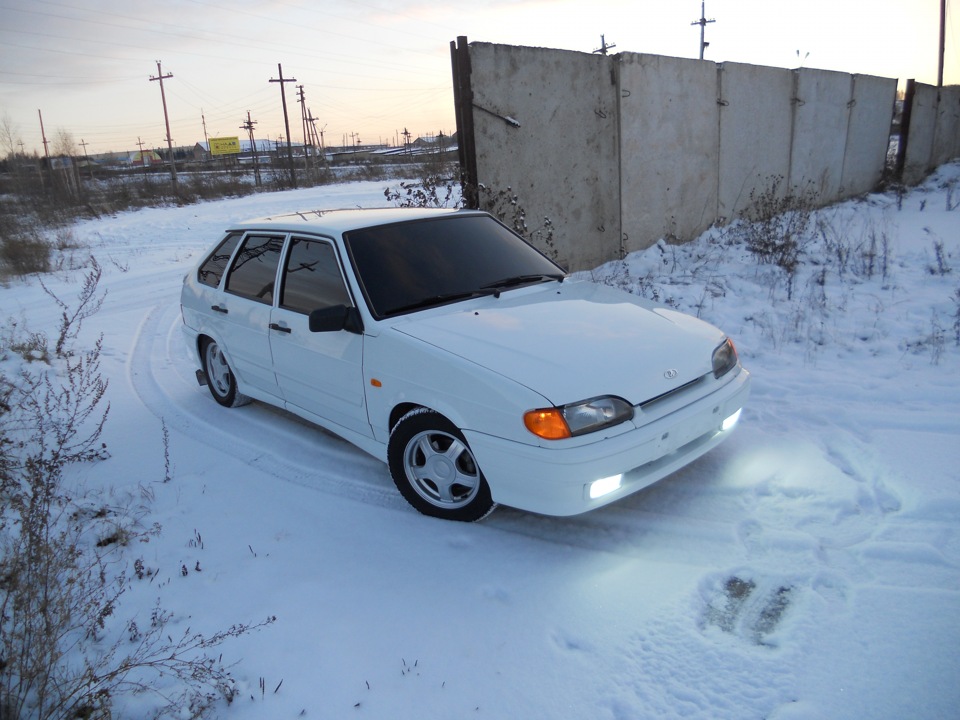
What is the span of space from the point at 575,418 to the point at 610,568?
2.39 feet

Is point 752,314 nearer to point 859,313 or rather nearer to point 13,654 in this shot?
point 859,313

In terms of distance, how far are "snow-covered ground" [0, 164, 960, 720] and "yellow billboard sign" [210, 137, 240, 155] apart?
103 meters

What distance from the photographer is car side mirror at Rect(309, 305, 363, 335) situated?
12.2 ft

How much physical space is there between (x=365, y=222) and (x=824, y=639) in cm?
339

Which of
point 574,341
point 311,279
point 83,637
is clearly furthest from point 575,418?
point 83,637

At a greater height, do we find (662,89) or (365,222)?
(662,89)

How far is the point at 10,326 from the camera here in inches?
303

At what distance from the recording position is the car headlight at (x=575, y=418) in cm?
299

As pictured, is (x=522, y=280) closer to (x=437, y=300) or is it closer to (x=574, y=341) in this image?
(x=437, y=300)

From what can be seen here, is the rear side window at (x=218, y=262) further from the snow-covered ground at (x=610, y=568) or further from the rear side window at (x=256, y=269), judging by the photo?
the snow-covered ground at (x=610, y=568)

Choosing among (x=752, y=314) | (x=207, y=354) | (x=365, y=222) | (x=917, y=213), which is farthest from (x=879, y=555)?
(x=917, y=213)

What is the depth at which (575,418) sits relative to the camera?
302 cm

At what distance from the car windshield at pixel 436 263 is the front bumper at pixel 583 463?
1107mm

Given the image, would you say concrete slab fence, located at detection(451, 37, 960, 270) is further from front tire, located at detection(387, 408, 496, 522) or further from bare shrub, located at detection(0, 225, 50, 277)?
bare shrub, located at detection(0, 225, 50, 277)
